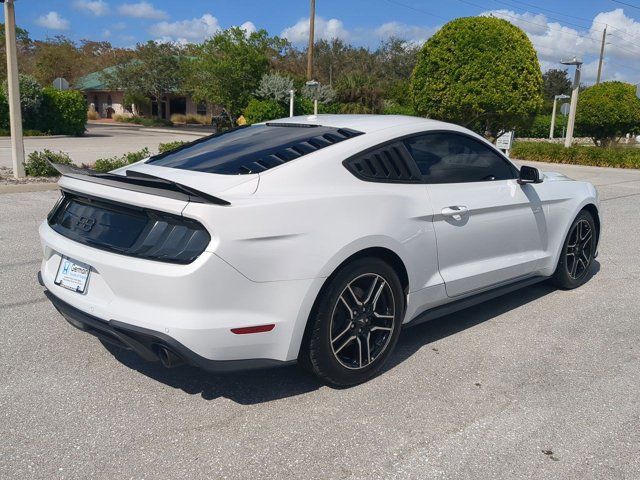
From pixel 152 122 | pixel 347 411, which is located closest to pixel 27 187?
pixel 347 411

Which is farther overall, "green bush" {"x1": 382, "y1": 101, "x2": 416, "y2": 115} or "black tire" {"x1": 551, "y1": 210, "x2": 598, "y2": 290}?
"green bush" {"x1": 382, "y1": 101, "x2": 416, "y2": 115}

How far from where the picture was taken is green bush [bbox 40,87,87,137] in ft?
102

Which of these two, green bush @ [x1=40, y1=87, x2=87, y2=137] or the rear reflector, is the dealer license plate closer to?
the rear reflector

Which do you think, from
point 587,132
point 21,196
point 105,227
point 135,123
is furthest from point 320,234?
point 135,123

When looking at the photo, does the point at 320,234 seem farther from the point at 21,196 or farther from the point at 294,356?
the point at 21,196

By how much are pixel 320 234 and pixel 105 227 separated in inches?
45.6

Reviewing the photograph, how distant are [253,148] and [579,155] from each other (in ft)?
69.4

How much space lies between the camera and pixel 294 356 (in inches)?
129

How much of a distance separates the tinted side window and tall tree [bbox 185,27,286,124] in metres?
33.2

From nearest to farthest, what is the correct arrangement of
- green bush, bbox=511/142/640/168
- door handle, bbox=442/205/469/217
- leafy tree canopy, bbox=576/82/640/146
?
door handle, bbox=442/205/469/217 < green bush, bbox=511/142/640/168 < leafy tree canopy, bbox=576/82/640/146

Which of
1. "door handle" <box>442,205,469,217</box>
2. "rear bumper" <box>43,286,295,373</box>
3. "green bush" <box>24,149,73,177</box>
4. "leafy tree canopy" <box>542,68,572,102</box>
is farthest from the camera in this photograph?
"leafy tree canopy" <box>542,68,572,102</box>

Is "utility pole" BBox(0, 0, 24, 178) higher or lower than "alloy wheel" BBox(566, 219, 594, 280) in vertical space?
higher

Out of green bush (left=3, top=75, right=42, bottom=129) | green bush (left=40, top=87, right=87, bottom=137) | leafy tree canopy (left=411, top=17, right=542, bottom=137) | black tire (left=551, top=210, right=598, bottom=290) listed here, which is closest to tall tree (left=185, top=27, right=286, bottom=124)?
green bush (left=40, top=87, right=87, bottom=137)

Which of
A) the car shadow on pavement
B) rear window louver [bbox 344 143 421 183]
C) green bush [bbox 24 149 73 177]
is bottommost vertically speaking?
the car shadow on pavement
